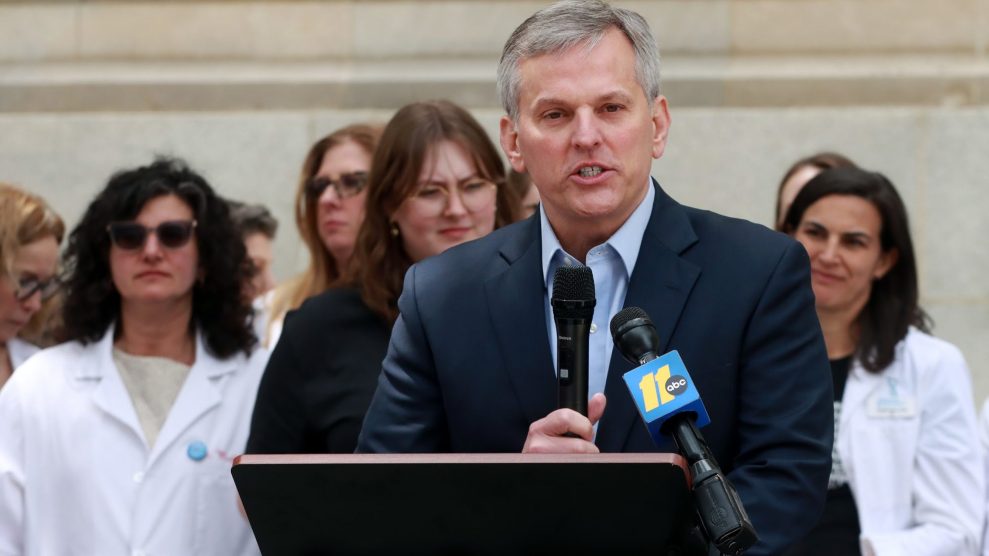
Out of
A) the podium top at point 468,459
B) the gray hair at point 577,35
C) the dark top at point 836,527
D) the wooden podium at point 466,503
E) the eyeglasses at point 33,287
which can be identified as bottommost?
the dark top at point 836,527

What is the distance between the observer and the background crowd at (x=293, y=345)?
190 inches

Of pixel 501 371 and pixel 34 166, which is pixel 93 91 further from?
pixel 501 371

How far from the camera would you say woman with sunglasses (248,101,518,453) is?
15.3ft

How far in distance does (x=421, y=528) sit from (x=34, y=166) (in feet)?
19.8

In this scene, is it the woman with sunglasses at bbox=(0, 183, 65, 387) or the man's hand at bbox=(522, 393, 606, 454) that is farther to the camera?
the woman with sunglasses at bbox=(0, 183, 65, 387)

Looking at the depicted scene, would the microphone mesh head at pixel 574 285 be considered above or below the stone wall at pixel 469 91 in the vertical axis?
below

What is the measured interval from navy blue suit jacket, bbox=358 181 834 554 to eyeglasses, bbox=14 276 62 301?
278 centimetres

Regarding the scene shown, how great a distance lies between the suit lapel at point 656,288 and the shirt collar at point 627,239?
0.02m

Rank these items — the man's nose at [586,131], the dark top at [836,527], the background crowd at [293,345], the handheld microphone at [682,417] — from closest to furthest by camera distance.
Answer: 1. the handheld microphone at [682,417]
2. the man's nose at [586,131]
3. the background crowd at [293,345]
4. the dark top at [836,527]

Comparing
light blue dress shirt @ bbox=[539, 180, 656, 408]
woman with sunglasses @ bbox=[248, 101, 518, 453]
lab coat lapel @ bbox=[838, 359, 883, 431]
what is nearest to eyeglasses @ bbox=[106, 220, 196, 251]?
woman with sunglasses @ bbox=[248, 101, 518, 453]

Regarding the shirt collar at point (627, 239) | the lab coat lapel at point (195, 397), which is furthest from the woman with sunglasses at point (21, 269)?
the shirt collar at point (627, 239)

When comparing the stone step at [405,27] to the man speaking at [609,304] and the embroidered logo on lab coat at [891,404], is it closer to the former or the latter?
the embroidered logo on lab coat at [891,404]

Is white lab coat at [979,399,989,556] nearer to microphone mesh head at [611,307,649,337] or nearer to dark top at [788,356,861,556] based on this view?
dark top at [788,356,861,556]

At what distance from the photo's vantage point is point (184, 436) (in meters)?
5.05
